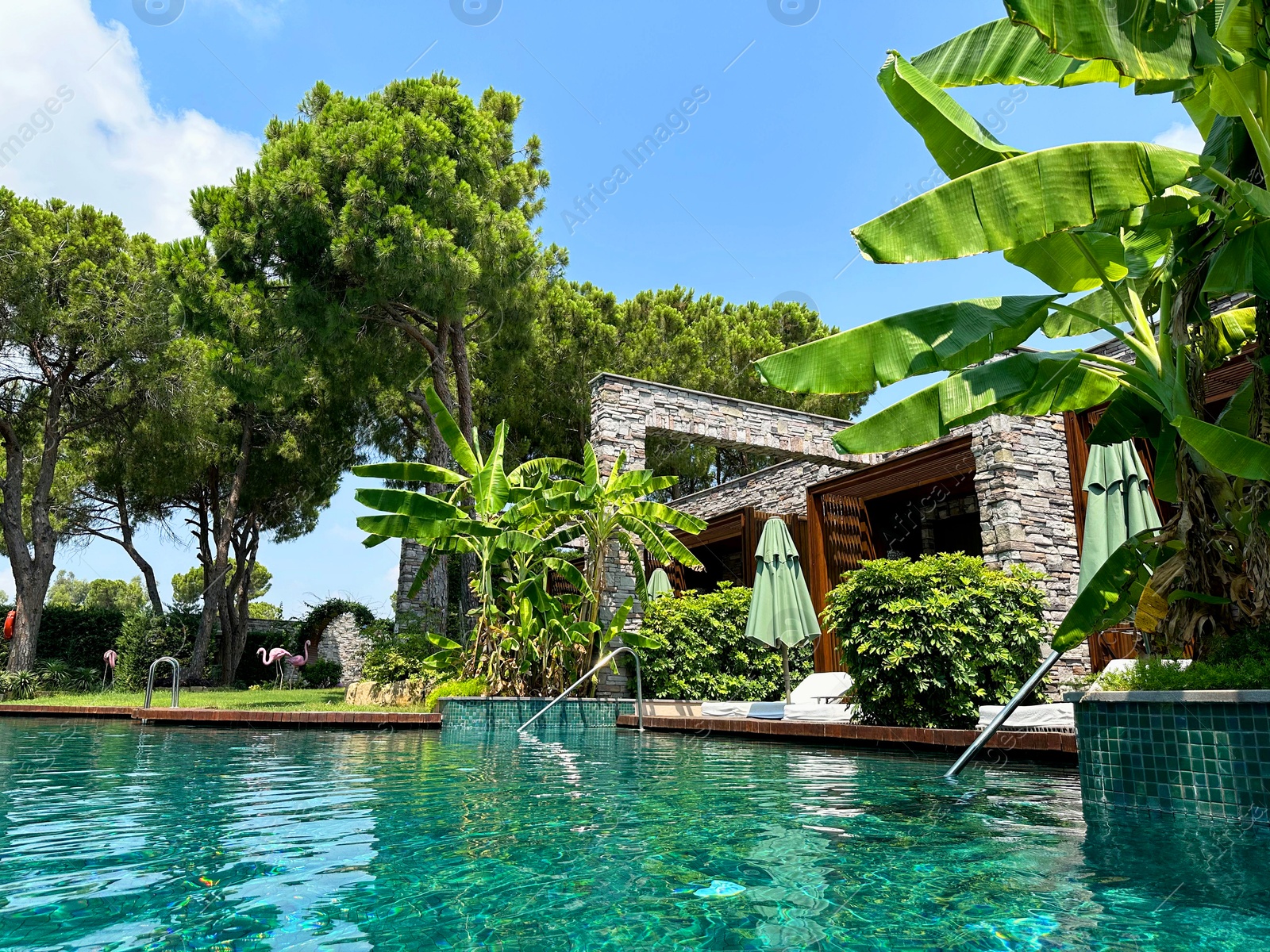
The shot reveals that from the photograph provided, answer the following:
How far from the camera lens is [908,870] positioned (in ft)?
8.46

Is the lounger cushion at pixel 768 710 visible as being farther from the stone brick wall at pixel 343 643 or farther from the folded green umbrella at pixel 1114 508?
the stone brick wall at pixel 343 643

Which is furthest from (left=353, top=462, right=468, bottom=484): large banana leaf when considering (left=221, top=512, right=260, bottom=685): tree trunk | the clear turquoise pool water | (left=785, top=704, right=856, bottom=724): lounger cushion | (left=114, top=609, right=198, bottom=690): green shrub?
(left=221, top=512, right=260, bottom=685): tree trunk

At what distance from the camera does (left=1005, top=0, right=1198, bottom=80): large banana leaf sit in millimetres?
3141

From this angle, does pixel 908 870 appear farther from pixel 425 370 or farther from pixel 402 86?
pixel 402 86

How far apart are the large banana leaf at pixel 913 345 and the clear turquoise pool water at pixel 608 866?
6.90 ft

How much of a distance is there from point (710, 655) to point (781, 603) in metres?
2.56

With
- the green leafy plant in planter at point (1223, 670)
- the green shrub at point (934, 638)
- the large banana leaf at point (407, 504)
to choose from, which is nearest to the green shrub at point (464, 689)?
the large banana leaf at point (407, 504)

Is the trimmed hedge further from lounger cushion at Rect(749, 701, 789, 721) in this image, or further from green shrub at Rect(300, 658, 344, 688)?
lounger cushion at Rect(749, 701, 789, 721)

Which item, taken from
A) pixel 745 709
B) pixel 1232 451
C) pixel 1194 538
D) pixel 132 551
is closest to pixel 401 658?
pixel 745 709

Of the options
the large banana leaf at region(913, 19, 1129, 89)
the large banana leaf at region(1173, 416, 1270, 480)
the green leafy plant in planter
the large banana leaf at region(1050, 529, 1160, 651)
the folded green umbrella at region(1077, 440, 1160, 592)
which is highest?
the large banana leaf at region(913, 19, 1129, 89)

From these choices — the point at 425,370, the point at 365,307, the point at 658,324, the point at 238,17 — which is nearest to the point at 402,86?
the point at 365,307

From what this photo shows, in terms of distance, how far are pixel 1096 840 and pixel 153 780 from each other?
17.1ft

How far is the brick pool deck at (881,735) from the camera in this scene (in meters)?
5.55

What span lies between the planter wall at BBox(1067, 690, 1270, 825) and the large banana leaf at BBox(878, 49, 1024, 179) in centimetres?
271
